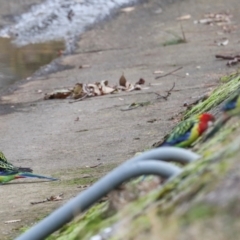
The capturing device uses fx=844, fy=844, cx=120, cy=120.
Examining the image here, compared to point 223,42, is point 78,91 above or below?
above

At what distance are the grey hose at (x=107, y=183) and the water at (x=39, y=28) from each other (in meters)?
→ 8.23

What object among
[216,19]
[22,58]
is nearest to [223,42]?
[216,19]

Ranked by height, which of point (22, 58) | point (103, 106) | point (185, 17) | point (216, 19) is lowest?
point (185, 17)

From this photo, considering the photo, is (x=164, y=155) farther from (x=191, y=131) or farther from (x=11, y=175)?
(x=11, y=175)

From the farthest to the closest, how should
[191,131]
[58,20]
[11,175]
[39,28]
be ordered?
[58,20] → [39,28] → [11,175] → [191,131]

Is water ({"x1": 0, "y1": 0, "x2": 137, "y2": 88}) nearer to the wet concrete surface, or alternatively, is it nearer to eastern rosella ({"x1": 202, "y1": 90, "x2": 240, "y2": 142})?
the wet concrete surface

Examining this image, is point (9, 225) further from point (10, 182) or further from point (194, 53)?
point (194, 53)

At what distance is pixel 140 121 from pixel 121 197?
4485 millimetres

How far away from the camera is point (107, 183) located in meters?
1.98

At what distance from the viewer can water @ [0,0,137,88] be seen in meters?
11.6

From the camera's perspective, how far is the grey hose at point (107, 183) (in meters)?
1.94

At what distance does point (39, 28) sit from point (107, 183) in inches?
519

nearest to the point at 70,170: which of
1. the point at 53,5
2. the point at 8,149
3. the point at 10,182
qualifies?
the point at 10,182

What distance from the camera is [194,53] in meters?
10.3
